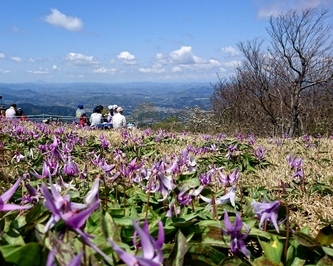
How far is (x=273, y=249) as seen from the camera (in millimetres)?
1205

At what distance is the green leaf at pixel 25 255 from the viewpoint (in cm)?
81

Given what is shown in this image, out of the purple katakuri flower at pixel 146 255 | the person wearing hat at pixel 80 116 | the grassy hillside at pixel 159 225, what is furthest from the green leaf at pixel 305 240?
the person wearing hat at pixel 80 116

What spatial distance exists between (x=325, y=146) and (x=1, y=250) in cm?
594

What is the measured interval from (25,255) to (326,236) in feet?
2.97

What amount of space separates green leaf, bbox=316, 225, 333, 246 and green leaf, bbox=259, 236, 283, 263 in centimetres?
13

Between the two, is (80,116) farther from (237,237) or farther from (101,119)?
(237,237)

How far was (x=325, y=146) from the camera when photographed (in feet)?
20.0

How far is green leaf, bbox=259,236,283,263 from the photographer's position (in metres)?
1.19

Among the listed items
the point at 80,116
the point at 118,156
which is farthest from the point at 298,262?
the point at 80,116

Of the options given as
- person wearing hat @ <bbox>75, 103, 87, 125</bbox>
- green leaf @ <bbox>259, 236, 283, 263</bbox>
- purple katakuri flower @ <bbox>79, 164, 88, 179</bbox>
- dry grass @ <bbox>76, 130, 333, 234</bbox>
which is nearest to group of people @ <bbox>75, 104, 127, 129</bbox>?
person wearing hat @ <bbox>75, 103, 87, 125</bbox>

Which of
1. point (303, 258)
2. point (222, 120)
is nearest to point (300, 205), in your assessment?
point (303, 258)

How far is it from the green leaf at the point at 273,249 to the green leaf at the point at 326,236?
13 cm

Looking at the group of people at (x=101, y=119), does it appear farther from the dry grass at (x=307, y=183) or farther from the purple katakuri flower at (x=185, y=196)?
the purple katakuri flower at (x=185, y=196)

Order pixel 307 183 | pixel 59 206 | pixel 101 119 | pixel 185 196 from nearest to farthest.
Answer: pixel 59 206 → pixel 185 196 → pixel 307 183 → pixel 101 119
